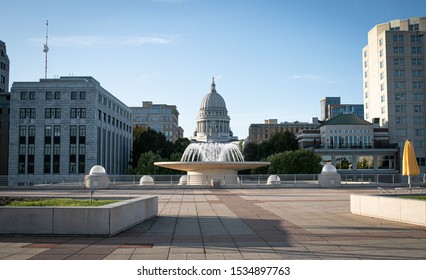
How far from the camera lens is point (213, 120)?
166m

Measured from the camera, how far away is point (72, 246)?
10.6 m

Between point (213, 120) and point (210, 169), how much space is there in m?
120

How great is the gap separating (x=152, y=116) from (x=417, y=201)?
509 ft

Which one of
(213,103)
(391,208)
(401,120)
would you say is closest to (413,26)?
(401,120)

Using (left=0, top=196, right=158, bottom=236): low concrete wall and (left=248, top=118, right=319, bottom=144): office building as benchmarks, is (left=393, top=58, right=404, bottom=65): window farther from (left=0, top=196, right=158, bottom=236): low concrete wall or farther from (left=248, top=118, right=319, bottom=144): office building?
(left=0, top=196, right=158, bottom=236): low concrete wall

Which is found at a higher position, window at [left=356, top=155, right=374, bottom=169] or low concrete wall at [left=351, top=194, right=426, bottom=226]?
window at [left=356, top=155, right=374, bottom=169]

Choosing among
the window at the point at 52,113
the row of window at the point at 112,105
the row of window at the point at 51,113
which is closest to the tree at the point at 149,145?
the row of window at the point at 112,105

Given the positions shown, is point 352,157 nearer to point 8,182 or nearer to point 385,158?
point 385,158

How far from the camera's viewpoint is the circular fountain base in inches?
1710

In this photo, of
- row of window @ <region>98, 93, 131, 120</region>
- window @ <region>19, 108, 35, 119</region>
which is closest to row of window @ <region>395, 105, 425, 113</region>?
row of window @ <region>98, 93, 131, 120</region>

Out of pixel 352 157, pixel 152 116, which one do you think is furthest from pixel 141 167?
pixel 152 116

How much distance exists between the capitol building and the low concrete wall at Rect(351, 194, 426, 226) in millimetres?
142354

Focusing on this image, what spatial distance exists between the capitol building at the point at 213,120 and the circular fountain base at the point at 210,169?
370 feet

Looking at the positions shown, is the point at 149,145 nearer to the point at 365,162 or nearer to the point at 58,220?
the point at 365,162
